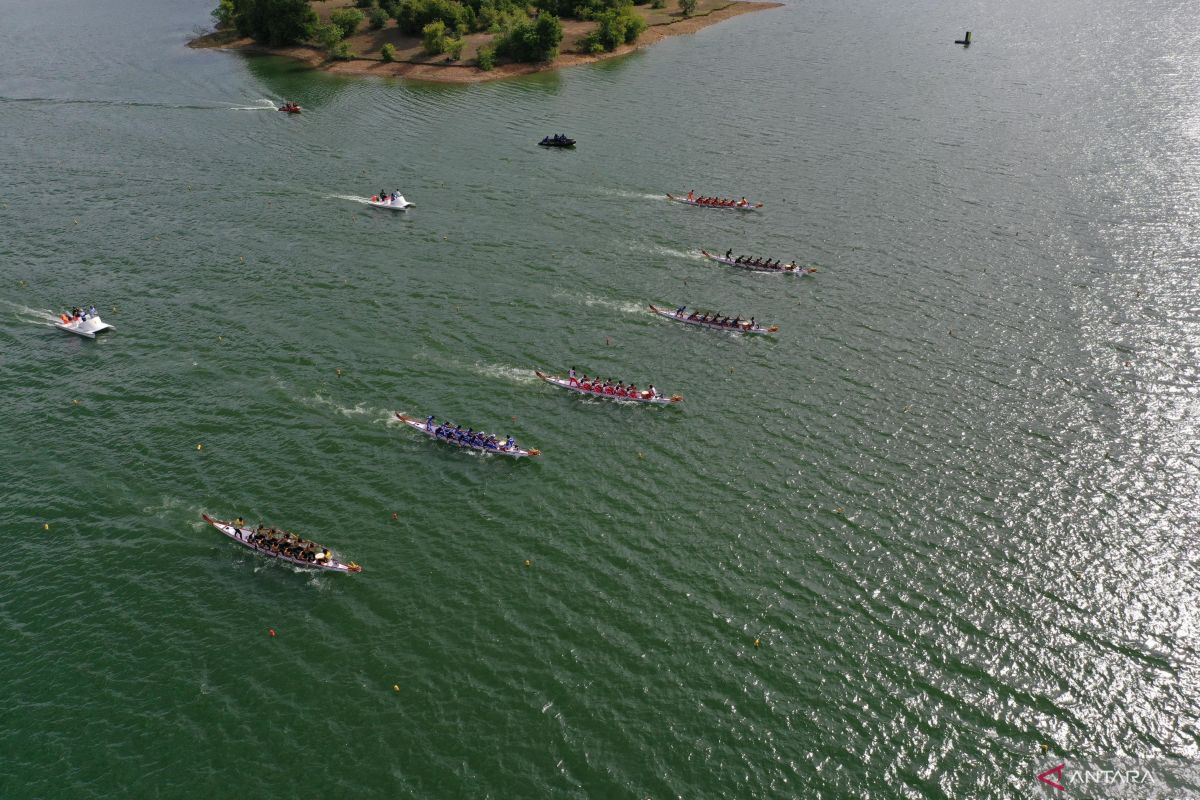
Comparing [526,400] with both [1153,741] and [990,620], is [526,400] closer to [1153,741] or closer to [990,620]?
[990,620]

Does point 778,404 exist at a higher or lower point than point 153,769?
higher

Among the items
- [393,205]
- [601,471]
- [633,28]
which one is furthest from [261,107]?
[601,471]

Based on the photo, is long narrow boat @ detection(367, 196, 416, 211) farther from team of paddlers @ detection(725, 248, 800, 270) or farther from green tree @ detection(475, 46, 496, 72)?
green tree @ detection(475, 46, 496, 72)

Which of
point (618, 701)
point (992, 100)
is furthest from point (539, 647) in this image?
point (992, 100)

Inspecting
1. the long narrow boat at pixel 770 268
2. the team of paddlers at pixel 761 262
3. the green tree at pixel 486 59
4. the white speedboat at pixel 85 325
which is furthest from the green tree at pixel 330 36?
the team of paddlers at pixel 761 262

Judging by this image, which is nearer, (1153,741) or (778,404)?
(1153,741)

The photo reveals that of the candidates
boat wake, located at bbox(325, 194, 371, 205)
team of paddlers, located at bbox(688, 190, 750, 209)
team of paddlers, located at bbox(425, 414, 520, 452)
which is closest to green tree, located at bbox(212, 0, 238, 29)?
boat wake, located at bbox(325, 194, 371, 205)

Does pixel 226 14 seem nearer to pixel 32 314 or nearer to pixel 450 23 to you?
pixel 450 23

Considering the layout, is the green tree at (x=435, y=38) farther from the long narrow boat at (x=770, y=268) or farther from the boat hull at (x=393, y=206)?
the long narrow boat at (x=770, y=268)
